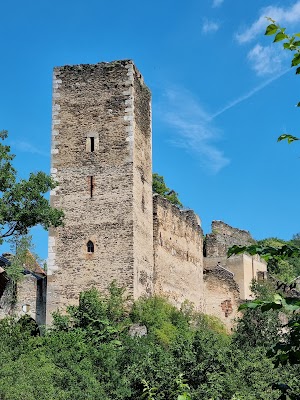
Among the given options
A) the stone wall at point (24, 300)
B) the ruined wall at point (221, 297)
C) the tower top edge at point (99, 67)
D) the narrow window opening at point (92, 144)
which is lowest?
the stone wall at point (24, 300)

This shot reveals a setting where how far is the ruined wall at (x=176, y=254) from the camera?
2855cm

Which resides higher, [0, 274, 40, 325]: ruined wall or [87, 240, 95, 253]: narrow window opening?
[87, 240, 95, 253]: narrow window opening

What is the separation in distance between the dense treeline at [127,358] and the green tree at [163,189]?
17032 millimetres

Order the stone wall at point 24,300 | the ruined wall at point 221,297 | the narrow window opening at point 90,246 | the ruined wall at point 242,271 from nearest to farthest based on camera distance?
the narrow window opening at point 90,246, the stone wall at point 24,300, the ruined wall at point 221,297, the ruined wall at point 242,271

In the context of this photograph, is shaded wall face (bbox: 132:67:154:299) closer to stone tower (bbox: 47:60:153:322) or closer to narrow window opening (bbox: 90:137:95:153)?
stone tower (bbox: 47:60:153:322)

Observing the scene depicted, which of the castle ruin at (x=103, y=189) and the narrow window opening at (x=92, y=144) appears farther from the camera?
the narrow window opening at (x=92, y=144)

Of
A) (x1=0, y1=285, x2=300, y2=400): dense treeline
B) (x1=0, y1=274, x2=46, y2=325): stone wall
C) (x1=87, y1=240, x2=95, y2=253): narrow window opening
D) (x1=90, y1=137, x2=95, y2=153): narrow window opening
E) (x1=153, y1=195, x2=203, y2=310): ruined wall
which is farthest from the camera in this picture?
(x1=153, y1=195, x2=203, y2=310): ruined wall

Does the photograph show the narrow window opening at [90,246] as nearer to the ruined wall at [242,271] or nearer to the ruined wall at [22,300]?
the ruined wall at [22,300]

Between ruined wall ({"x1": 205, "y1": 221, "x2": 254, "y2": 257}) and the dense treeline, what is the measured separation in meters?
12.8

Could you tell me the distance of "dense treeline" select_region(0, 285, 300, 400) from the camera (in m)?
18.2

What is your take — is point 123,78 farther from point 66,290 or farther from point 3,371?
point 3,371

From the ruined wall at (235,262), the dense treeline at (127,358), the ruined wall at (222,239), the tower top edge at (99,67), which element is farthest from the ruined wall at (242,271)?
the tower top edge at (99,67)

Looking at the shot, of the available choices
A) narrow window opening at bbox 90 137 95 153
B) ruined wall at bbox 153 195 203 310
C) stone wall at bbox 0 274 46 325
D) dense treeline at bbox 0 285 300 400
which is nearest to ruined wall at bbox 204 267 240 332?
ruined wall at bbox 153 195 203 310

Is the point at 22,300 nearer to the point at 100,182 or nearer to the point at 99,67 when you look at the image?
the point at 100,182
